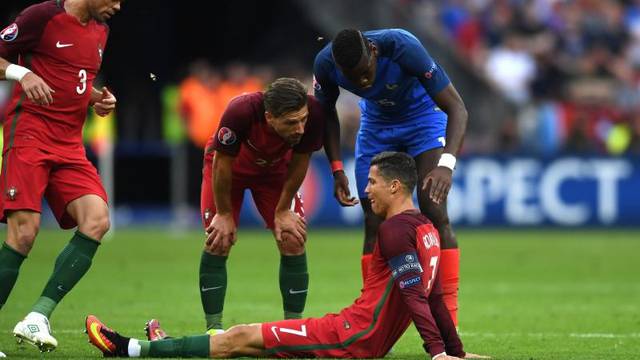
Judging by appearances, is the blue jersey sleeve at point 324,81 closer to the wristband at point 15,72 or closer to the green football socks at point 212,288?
the green football socks at point 212,288

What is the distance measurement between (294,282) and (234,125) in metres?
1.41

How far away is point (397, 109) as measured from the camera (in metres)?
9.80

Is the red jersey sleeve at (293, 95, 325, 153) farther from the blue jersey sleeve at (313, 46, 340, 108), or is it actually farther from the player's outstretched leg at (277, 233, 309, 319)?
the player's outstretched leg at (277, 233, 309, 319)

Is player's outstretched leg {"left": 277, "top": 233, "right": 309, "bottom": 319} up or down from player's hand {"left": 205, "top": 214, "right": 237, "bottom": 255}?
down

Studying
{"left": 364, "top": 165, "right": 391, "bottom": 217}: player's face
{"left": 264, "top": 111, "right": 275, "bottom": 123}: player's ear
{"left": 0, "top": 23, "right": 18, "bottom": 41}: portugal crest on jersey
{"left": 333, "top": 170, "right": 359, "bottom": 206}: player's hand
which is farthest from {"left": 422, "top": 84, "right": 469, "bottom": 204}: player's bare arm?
{"left": 0, "top": 23, "right": 18, "bottom": 41}: portugal crest on jersey

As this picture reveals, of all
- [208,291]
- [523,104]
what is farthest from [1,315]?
[523,104]

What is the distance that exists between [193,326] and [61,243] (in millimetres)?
9600

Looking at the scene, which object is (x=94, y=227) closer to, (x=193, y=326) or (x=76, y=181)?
(x=76, y=181)

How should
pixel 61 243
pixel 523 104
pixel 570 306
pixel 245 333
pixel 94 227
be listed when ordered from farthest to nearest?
1. pixel 523 104
2. pixel 61 243
3. pixel 570 306
4. pixel 94 227
5. pixel 245 333

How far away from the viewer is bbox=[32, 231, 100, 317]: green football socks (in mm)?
8703

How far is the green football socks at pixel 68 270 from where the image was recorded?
8.70 meters

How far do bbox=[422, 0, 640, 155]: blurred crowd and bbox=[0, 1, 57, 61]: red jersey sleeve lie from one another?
15229mm

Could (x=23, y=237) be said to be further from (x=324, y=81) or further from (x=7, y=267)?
(x=324, y=81)

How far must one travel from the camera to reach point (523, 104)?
25156 millimetres
